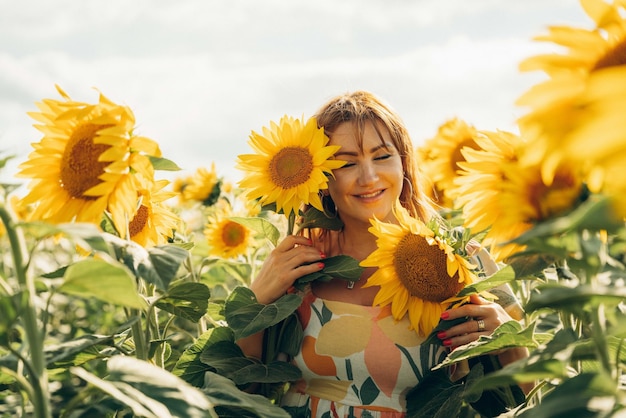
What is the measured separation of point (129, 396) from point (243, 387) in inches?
38.4

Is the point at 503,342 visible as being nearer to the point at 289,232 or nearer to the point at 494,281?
the point at 494,281

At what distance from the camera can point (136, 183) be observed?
1.36 metres

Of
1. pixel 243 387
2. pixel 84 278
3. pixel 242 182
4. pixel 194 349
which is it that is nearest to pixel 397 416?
pixel 243 387

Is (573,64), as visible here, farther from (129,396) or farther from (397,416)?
(397,416)

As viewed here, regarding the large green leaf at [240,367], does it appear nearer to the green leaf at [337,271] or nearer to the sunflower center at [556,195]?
the green leaf at [337,271]

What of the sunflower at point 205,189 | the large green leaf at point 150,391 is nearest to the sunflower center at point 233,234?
the sunflower at point 205,189

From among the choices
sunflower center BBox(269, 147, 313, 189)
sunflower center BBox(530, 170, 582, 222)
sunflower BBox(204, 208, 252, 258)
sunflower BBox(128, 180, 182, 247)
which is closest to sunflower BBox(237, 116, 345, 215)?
sunflower center BBox(269, 147, 313, 189)

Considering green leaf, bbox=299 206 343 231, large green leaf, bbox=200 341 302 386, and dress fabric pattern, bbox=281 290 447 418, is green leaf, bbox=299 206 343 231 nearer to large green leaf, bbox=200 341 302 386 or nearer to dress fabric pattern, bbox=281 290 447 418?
→ dress fabric pattern, bbox=281 290 447 418

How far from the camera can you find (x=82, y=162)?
1376 millimetres

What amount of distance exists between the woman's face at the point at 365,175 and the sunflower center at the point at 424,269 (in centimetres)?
36

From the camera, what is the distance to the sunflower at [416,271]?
5.89ft

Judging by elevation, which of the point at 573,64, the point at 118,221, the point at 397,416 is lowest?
the point at 397,416

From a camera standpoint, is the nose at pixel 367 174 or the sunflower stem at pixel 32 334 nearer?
the sunflower stem at pixel 32 334

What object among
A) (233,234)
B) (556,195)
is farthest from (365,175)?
(233,234)
